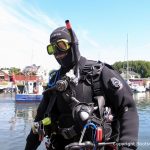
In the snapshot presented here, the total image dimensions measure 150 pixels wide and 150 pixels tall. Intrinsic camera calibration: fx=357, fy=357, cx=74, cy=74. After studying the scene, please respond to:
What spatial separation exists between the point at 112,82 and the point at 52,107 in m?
0.61

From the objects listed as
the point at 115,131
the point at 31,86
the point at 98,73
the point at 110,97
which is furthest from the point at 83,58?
the point at 31,86

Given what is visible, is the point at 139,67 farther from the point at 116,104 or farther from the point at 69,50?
the point at 116,104

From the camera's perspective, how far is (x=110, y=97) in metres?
2.58

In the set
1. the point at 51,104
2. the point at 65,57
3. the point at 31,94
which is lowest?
the point at 51,104

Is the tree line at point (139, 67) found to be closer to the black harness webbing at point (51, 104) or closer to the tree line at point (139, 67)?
the tree line at point (139, 67)

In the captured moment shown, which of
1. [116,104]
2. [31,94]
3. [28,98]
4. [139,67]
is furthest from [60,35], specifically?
[139,67]

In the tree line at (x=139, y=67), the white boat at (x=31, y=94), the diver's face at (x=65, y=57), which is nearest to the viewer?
the diver's face at (x=65, y=57)

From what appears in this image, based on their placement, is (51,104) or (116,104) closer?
(116,104)

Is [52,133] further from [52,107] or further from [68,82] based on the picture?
[68,82]

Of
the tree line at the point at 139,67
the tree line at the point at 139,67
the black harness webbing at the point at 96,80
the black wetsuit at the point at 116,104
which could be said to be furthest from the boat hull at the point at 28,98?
the tree line at the point at 139,67

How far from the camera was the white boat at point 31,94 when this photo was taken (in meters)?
41.6

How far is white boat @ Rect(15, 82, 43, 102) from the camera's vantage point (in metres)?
41.6

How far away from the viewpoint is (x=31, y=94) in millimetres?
42094

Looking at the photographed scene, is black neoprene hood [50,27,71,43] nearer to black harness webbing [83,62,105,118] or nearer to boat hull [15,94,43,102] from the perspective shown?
black harness webbing [83,62,105,118]
